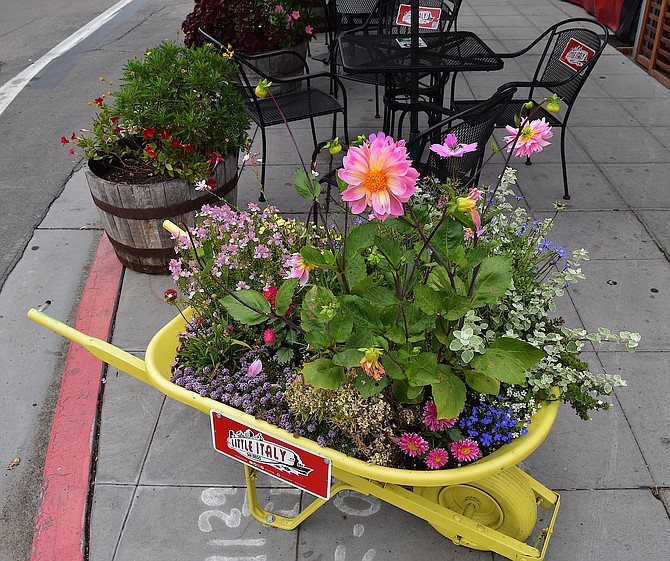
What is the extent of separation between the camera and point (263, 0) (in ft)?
18.2

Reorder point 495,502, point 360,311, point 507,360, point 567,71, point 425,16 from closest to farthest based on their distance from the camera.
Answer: point 507,360 < point 360,311 < point 495,502 < point 567,71 < point 425,16

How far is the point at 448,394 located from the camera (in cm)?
156

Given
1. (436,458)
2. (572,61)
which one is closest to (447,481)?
(436,458)

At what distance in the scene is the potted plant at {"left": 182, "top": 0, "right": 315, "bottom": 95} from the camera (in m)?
5.27

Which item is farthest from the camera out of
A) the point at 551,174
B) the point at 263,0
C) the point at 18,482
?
the point at 263,0

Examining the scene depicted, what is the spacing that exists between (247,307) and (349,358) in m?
0.38

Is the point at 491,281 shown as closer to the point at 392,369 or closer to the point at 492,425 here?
the point at 392,369

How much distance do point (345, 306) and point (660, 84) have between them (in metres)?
6.18

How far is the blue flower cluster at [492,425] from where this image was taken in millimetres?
1705

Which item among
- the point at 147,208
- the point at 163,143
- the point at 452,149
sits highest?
the point at 452,149

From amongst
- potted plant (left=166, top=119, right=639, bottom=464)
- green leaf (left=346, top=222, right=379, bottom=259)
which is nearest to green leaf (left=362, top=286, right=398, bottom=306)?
A: potted plant (left=166, top=119, right=639, bottom=464)

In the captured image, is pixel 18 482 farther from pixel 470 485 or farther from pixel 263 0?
pixel 263 0

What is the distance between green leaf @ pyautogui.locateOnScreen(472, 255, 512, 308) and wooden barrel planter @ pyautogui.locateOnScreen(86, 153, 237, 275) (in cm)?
176

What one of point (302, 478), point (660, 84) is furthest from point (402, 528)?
point (660, 84)
